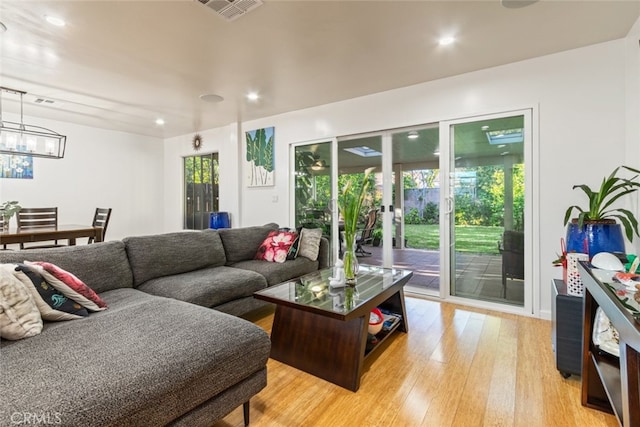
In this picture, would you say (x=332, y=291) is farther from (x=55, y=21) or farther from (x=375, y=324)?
(x=55, y=21)

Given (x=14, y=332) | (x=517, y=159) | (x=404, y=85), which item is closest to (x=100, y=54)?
(x=14, y=332)

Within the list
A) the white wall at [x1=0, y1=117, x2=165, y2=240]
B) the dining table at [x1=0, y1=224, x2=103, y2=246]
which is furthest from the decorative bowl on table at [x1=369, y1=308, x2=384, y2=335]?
the white wall at [x1=0, y1=117, x2=165, y2=240]

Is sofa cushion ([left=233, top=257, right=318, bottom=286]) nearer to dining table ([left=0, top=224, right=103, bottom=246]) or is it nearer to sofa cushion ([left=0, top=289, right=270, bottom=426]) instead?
sofa cushion ([left=0, top=289, right=270, bottom=426])

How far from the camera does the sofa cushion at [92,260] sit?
6.17 feet

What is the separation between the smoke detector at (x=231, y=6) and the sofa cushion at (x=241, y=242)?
200 cm

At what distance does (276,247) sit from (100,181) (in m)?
4.15

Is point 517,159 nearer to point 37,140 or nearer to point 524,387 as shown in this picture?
point 524,387

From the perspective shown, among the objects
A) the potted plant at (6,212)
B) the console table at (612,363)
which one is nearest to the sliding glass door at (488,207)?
the console table at (612,363)

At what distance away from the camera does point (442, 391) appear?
1767mm

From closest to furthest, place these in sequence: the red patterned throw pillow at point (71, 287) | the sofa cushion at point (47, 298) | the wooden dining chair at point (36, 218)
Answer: the sofa cushion at point (47, 298), the red patterned throw pillow at point (71, 287), the wooden dining chair at point (36, 218)

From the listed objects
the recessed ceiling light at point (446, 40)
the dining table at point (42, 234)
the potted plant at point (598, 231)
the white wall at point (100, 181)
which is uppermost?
the recessed ceiling light at point (446, 40)

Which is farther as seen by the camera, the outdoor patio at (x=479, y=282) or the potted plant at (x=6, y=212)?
the potted plant at (x=6, y=212)

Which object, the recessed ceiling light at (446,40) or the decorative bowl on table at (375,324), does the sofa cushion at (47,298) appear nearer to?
the decorative bowl on table at (375,324)

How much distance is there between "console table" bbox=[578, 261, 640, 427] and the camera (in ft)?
3.57
